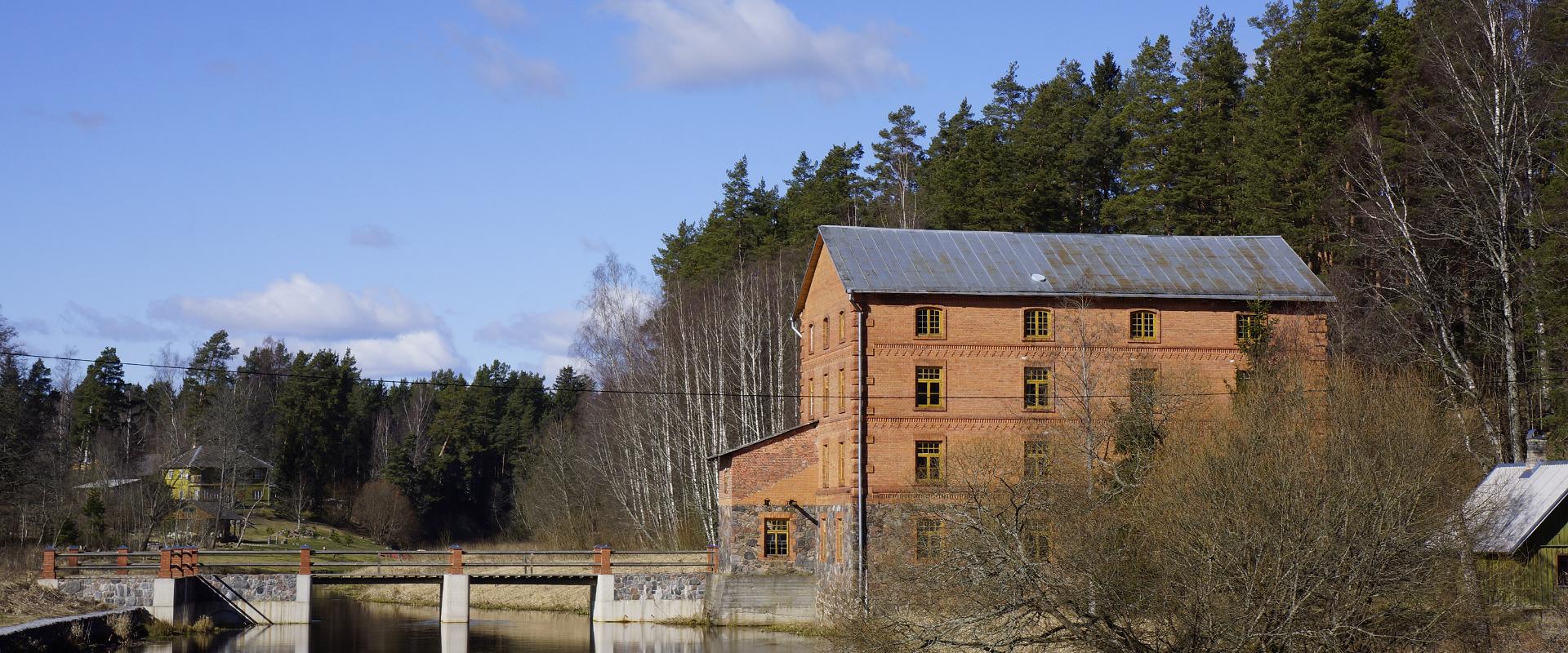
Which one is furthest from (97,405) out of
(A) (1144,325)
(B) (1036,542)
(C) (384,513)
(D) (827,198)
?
(B) (1036,542)

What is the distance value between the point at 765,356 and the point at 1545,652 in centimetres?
4272

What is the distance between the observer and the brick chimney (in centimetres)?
3180

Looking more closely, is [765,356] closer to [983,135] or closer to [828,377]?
[983,135]

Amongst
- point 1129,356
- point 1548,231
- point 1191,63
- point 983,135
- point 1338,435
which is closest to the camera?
point 1338,435

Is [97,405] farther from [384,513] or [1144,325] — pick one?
[1144,325]

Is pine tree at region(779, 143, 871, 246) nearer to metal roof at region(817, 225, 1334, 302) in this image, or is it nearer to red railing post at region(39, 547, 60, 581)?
metal roof at region(817, 225, 1334, 302)

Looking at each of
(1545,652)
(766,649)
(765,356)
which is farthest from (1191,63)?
(1545,652)

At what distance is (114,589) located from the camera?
1708 inches

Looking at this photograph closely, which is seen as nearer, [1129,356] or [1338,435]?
[1338,435]

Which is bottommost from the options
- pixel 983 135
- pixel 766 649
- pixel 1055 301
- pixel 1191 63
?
pixel 766 649

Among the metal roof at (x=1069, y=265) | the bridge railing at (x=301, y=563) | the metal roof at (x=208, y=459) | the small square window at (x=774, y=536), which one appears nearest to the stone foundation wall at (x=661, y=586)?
the bridge railing at (x=301, y=563)

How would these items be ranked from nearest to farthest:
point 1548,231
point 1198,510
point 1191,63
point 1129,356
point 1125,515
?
point 1198,510 < point 1125,515 < point 1548,231 < point 1129,356 < point 1191,63

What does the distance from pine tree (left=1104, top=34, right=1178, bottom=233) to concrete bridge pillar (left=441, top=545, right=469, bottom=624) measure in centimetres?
2871

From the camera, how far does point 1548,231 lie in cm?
3575
